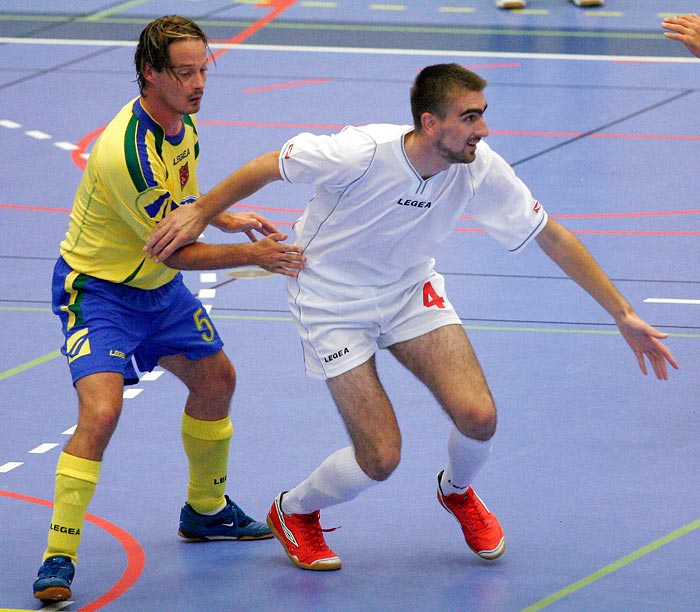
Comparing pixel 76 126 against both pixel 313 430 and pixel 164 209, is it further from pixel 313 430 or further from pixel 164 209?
pixel 164 209

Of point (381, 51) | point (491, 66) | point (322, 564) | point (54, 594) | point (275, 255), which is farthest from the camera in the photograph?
point (381, 51)

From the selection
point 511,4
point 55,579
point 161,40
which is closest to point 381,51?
point 511,4

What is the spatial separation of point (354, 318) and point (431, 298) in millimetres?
297

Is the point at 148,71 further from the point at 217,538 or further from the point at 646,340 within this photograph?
the point at 646,340

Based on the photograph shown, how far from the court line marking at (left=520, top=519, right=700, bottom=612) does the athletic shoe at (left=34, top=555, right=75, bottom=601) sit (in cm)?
147

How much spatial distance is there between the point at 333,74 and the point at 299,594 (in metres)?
9.19

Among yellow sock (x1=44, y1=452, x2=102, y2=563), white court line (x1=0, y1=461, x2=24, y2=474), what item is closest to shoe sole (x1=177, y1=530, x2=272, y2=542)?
yellow sock (x1=44, y1=452, x2=102, y2=563)

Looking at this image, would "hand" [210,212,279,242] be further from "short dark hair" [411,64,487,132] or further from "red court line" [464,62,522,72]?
"red court line" [464,62,522,72]

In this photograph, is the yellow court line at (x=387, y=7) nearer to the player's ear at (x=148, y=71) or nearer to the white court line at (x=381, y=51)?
the white court line at (x=381, y=51)

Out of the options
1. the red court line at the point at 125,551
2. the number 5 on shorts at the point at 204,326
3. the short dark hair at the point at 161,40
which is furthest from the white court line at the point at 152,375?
the short dark hair at the point at 161,40

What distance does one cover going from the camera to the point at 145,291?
4.79m

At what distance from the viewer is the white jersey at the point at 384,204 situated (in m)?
4.54

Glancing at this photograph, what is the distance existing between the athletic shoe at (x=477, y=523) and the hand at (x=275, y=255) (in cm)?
103

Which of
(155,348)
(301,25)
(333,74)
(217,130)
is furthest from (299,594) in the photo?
(301,25)
